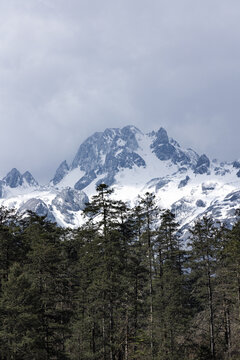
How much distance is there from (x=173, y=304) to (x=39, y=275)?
1418cm

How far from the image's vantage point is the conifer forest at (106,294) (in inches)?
875

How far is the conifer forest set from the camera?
22219 mm

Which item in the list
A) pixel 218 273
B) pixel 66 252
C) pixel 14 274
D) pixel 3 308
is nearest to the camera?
pixel 3 308

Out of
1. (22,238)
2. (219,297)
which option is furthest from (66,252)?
(219,297)

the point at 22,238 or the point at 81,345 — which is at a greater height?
the point at 22,238

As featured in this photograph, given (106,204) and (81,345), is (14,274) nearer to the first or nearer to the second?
(106,204)

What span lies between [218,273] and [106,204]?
1150 centimetres

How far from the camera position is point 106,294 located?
27297mm

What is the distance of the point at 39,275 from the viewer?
23.1m

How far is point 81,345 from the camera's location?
99.2 feet

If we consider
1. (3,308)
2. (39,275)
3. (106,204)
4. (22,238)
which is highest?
(106,204)

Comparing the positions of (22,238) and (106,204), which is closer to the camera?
(106,204)

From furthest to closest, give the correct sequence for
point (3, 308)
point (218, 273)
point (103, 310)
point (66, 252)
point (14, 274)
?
point (66, 252)
point (218, 273)
point (103, 310)
point (14, 274)
point (3, 308)

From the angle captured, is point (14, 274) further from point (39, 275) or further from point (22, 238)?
point (22, 238)
